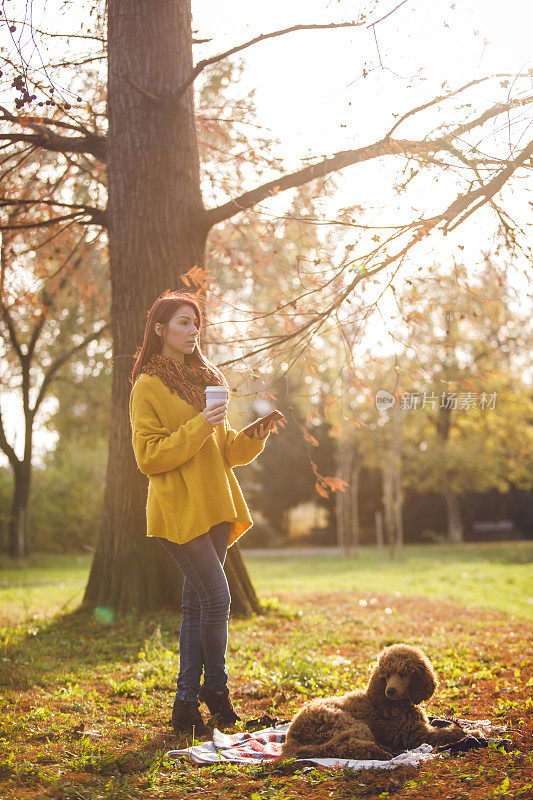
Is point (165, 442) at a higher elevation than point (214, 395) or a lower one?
lower

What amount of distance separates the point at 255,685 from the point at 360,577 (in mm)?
8610

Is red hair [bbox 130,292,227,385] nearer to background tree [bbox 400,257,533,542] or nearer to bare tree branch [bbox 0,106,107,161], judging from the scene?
bare tree branch [bbox 0,106,107,161]

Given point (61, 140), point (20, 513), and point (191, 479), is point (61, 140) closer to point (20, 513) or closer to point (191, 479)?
point (191, 479)

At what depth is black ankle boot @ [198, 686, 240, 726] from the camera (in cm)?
387

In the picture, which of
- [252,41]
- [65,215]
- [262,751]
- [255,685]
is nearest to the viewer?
[262,751]

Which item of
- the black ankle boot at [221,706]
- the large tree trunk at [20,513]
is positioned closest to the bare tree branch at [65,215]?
the black ankle boot at [221,706]

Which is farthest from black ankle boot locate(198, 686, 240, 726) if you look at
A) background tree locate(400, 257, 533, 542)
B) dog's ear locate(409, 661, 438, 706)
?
background tree locate(400, 257, 533, 542)

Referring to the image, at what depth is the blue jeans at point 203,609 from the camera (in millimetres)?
3770

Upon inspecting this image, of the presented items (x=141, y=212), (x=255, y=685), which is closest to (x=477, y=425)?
(x=141, y=212)

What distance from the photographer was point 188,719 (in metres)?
3.78

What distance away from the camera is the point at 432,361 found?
69.9 feet

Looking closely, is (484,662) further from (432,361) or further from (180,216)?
(432,361)

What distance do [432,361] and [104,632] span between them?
16586mm

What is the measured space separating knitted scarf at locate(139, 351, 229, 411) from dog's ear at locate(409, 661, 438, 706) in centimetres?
165
